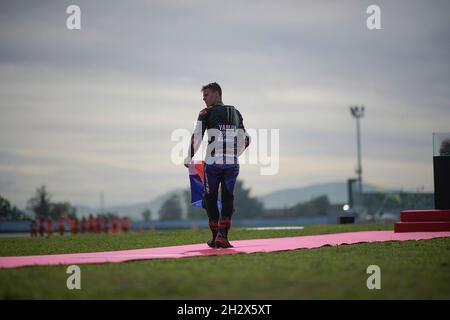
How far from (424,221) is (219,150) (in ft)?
24.1

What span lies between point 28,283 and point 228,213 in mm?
4775

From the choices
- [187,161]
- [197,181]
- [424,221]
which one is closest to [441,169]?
[424,221]

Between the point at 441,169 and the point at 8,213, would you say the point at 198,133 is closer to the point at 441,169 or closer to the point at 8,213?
the point at 441,169

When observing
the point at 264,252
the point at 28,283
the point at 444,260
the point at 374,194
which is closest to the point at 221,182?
the point at 264,252

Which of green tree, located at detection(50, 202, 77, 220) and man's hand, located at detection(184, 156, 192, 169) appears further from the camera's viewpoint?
green tree, located at detection(50, 202, 77, 220)

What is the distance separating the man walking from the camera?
10.8 m

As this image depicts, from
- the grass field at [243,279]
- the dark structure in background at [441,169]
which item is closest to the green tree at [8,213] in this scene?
the dark structure in background at [441,169]

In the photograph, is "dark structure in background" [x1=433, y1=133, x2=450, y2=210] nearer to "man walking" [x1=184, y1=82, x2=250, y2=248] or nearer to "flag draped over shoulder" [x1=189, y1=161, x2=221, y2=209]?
"flag draped over shoulder" [x1=189, y1=161, x2=221, y2=209]

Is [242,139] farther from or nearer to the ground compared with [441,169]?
farther from the ground

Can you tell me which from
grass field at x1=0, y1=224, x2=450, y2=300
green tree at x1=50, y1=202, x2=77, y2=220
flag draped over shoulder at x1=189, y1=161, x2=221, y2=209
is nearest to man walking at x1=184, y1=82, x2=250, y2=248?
flag draped over shoulder at x1=189, y1=161, x2=221, y2=209

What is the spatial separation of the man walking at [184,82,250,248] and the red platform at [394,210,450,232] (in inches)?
257

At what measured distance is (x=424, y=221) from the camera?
1639 centimetres

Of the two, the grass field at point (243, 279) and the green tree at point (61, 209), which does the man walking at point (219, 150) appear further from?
the green tree at point (61, 209)
